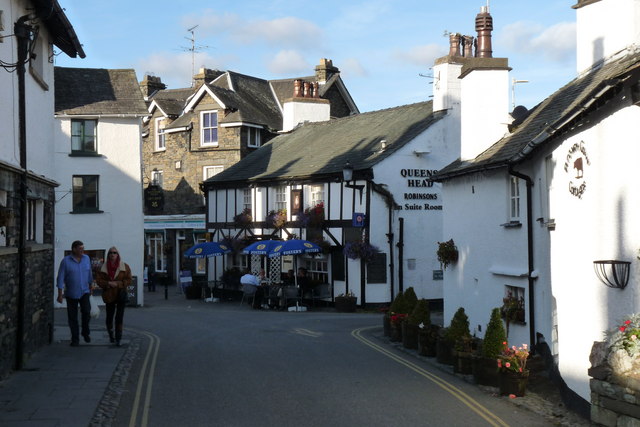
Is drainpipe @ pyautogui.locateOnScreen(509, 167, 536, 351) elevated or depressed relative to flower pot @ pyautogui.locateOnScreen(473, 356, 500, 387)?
elevated

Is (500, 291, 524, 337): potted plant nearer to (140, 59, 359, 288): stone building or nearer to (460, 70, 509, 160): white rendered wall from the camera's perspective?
(460, 70, 509, 160): white rendered wall

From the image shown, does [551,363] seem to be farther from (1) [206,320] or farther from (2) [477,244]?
(1) [206,320]

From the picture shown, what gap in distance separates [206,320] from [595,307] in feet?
52.2

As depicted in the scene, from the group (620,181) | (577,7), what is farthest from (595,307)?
(577,7)

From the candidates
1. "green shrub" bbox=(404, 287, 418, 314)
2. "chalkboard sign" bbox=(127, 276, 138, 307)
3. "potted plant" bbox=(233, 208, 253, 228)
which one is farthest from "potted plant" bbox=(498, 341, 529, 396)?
"potted plant" bbox=(233, 208, 253, 228)

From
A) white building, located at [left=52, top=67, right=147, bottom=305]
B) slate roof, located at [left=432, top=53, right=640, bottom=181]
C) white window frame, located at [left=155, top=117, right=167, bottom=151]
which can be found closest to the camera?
slate roof, located at [left=432, top=53, right=640, bottom=181]

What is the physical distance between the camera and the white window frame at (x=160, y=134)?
46.4m

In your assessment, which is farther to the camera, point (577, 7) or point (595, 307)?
point (577, 7)

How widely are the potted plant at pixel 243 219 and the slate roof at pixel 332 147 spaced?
1.40 m

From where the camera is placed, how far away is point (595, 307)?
419 inches

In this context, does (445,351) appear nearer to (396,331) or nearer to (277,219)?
(396,331)

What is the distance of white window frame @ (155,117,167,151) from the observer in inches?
1826

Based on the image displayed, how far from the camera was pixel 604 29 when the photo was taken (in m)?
14.7

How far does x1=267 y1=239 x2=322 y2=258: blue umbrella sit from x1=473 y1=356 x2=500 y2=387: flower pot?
664 inches
